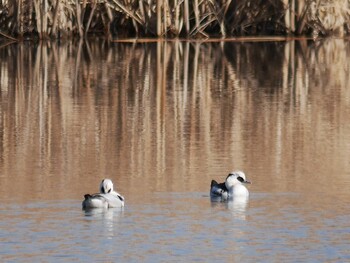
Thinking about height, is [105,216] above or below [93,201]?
below

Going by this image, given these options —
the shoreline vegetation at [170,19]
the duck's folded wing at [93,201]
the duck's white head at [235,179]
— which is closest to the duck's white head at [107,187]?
the duck's folded wing at [93,201]

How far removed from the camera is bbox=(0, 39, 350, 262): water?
8.32 m

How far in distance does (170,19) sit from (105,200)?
15503mm

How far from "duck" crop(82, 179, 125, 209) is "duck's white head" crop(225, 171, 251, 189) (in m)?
0.85

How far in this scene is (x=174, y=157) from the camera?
11492mm

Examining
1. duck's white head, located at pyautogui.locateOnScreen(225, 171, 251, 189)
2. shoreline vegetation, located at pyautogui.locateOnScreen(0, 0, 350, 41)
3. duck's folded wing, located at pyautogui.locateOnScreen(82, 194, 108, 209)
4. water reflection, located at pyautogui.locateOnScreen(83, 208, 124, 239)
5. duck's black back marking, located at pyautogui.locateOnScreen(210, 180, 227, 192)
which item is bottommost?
water reflection, located at pyautogui.locateOnScreen(83, 208, 124, 239)

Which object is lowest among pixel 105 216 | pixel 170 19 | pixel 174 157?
pixel 105 216

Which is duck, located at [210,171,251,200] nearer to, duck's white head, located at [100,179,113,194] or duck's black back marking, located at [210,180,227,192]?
duck's black back marking, located at [210,180,227,192]

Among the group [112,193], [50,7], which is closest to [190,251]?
[112,193]

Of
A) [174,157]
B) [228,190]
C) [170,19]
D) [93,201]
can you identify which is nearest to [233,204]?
[228,190]

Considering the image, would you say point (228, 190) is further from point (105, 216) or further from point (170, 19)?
point (170, 19)

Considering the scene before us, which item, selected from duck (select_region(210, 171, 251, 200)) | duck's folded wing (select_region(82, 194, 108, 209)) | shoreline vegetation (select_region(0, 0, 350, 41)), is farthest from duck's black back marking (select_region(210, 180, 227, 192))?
shoreline vegetation (select_region(0, 0, 350, 41))

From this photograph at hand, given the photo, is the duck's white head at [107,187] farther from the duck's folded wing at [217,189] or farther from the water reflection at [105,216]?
the duck's folded wing at [217,189]

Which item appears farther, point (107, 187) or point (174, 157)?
point (174, 157)
